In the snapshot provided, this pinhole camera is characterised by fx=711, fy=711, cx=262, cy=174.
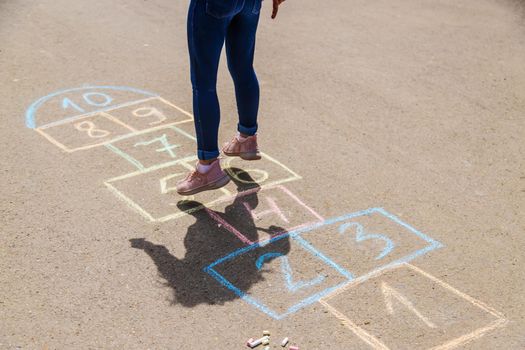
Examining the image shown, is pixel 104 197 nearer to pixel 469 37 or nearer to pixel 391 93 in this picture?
pixel 391 93

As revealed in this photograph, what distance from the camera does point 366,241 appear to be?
14.1 ft

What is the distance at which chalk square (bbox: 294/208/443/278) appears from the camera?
162 inches

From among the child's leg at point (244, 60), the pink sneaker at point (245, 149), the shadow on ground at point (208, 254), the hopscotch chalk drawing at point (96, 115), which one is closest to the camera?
the shadow on ground at point (208, 254)

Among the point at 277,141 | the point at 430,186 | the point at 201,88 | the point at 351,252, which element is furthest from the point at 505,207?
the point at 201,88

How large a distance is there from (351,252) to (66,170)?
2064mm

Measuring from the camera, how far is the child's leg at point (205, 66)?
4.23m

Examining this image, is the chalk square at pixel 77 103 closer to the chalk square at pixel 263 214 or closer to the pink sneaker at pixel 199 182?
the pink sneaker at pixel 199 182

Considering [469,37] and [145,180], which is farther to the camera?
[469,37]

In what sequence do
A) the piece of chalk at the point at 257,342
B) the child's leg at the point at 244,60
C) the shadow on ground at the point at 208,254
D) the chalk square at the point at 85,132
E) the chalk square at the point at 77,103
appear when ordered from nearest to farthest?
the piece of chalk at the point at 257,342 → the shadow on ground at the point at 208,254 → the child's leg at the point at 244,60 → the chalk square at the point at 85,132 → the chalk square at the point at 77,103

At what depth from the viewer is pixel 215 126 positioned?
15.0 feet

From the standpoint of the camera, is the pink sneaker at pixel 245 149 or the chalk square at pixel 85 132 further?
the chalk square at pixel 85 132

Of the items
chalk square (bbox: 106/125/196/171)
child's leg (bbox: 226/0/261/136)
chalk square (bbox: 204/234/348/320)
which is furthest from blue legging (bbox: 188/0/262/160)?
chalk square (bbox: 204/234/348/320)

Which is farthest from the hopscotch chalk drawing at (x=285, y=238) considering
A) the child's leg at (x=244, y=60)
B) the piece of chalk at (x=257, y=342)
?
the child's leg at (x=244, y=60)

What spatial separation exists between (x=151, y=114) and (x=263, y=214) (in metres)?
1.72
